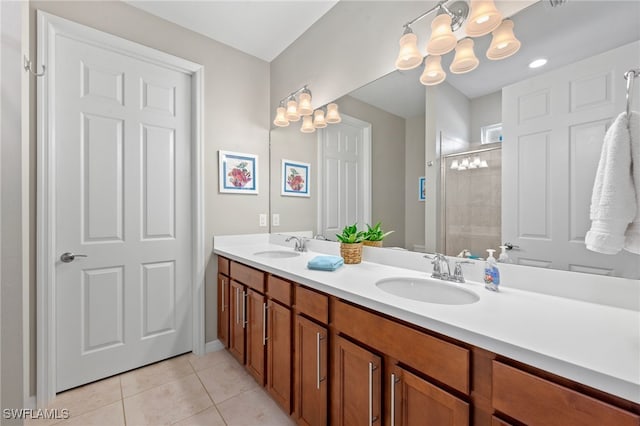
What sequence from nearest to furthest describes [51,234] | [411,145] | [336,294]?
[336,294] < [411,145] < [51,234]

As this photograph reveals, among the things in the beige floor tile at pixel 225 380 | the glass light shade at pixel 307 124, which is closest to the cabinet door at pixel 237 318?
the beige floor tile at pixel 225 380

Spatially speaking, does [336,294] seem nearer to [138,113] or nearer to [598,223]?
[598,223]

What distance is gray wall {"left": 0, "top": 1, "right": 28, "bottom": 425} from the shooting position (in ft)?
1.94

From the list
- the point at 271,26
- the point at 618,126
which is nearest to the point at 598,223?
the point at 618,126

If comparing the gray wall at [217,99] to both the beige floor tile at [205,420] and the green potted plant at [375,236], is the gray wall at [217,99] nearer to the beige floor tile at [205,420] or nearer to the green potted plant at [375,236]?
the beige floor tile at [205,420]

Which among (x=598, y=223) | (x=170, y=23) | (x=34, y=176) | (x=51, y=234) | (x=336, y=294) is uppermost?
(x=170, y=23)

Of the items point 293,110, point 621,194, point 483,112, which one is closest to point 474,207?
point 483,112

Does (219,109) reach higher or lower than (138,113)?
higher

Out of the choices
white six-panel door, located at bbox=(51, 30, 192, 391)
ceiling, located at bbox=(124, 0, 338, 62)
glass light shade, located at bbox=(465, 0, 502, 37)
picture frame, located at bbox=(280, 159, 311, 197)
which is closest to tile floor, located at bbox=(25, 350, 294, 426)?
white six-panel door, located at bbox=(51, 30, 192, 391)

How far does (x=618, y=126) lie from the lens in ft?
2.39

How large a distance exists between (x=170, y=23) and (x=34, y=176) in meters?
1.44

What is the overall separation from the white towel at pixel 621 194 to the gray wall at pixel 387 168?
874 millimetres

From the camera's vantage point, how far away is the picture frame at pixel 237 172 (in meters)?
2.27

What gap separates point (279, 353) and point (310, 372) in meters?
0.28
